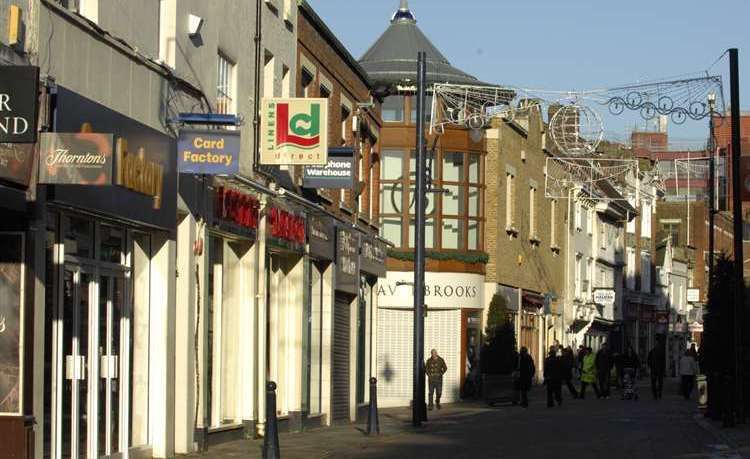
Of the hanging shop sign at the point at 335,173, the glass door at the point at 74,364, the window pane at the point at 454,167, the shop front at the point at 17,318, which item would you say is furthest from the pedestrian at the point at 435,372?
the shop front at the point at 17,318

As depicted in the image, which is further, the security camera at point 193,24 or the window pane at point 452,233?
the window pane at point 452,233

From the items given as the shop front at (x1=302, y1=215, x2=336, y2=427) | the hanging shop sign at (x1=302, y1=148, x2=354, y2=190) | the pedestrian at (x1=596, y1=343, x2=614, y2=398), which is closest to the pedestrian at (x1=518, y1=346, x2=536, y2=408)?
the pedestrian at (x1=596, y1=343, x2=614, y2=398)

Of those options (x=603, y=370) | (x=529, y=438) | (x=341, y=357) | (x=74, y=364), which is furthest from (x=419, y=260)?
(x=603, y=370)

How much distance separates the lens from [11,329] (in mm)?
14086

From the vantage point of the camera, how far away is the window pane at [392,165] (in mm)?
46750

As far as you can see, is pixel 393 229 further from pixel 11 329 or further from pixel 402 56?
pixel 11 329

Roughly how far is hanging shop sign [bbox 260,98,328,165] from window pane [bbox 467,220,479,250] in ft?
84.8

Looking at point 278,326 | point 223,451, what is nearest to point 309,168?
point 278,326

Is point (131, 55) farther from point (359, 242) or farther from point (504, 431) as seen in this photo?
point (359, 242)

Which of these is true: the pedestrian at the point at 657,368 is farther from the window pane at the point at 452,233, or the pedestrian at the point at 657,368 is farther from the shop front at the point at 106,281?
the shop front at the point at 106,281

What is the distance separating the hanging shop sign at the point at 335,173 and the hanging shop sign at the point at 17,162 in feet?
43.6

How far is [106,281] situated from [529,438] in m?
9.59

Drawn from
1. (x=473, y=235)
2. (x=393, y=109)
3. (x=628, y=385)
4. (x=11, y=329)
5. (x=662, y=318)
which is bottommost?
(x=628, y=385)

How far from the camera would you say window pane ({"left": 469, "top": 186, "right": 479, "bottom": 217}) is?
158ft
